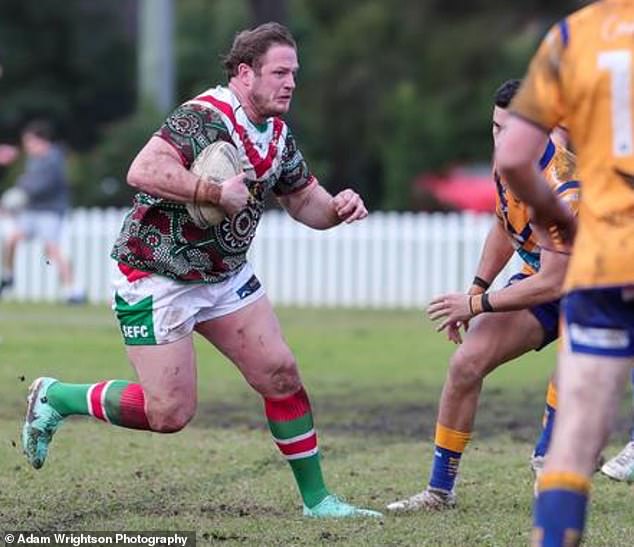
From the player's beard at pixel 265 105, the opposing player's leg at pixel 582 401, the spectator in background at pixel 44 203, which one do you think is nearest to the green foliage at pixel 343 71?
the spectator in background at pixel 44 203

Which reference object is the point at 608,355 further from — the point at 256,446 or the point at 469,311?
the point at 256,446

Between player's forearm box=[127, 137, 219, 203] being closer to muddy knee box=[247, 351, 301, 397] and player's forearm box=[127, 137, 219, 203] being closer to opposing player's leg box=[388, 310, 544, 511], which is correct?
muddy knee box=[247, 351, 301, 397]

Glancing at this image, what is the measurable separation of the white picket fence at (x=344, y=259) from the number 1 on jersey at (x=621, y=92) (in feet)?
52.1

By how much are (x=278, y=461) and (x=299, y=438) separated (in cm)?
160

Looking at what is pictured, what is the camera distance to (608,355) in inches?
181

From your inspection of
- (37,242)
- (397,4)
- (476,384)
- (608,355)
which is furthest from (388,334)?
(397,4)

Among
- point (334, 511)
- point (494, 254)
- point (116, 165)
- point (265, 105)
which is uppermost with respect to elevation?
point (265, 105)

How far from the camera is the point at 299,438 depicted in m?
6.93

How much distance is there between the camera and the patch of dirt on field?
9930mm

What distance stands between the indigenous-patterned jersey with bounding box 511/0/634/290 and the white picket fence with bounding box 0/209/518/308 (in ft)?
51.9

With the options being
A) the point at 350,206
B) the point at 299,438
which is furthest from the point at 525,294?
the point at 299,438

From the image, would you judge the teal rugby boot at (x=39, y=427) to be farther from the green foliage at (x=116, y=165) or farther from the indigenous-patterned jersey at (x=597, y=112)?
the green foliage at (x=116, y=165)

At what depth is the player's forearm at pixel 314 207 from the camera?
7086mm

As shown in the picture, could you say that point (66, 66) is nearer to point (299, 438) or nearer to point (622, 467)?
point (622, 467)
